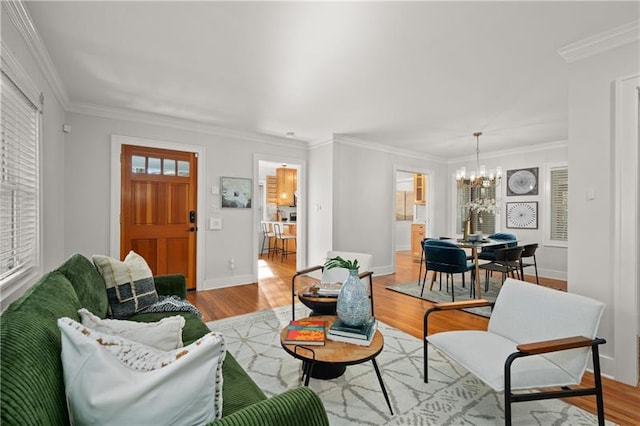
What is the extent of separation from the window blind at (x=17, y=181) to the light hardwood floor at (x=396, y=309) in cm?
174

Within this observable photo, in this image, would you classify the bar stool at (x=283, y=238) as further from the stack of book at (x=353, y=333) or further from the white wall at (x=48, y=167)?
the stack of book at (x=353, y=333)

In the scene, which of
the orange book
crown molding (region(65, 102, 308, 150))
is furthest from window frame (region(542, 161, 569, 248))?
the orange book

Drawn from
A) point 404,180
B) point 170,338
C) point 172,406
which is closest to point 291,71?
point 170,338

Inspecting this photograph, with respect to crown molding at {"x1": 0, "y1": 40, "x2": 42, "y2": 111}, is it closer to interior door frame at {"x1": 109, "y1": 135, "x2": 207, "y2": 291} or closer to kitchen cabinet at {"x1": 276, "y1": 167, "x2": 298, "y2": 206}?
interior door frame at {"x1": 109, "y1": 135, "x2": 207, "y2": 291}

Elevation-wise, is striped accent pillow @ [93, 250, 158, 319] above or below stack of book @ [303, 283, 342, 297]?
above

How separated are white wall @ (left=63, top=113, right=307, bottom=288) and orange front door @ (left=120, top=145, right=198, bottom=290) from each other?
0.18 m

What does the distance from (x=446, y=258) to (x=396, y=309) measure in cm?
99

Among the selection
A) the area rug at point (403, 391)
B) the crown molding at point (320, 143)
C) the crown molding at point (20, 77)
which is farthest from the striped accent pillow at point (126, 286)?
the crown molding at point (320, 143)

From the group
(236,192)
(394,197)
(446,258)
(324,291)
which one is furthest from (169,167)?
(446,258)

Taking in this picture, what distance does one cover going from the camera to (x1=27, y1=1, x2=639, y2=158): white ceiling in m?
2.02

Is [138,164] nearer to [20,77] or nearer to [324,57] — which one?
[20,77]

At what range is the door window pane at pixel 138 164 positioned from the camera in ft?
13.6

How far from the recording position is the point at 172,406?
80 cm

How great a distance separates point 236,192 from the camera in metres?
4.88
